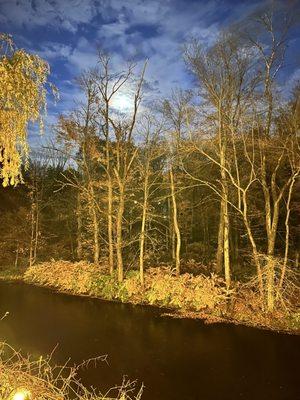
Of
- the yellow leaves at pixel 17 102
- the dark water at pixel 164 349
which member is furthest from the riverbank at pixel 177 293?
the yellow leaves at pixel 17 102

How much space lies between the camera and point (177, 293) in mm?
16875

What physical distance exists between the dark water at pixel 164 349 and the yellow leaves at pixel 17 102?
5561 mm

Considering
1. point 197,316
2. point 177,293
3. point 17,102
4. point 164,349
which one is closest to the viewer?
point 17,102

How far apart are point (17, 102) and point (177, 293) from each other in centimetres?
1190

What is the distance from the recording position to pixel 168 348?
1131cm

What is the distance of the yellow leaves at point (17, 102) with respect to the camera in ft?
24.5

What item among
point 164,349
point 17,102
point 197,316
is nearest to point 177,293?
point 197,316

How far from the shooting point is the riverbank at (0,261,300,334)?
1395cm

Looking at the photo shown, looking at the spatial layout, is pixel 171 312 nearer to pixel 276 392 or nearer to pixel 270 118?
pixel 276 392

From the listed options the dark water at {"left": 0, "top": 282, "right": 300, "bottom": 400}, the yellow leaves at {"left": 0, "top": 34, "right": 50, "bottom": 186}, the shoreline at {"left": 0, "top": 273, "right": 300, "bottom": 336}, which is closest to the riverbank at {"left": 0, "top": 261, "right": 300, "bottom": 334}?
the shoreline at {"left": 0, "top": 273, "right": 300, "bottom": 336}

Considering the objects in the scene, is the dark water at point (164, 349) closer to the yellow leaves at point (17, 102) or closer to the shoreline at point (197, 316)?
the shoreline at point (197, 316)

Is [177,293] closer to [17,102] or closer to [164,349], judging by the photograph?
[164,349]

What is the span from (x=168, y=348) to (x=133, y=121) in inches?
495

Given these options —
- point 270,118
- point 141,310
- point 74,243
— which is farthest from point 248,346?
point 74,243
